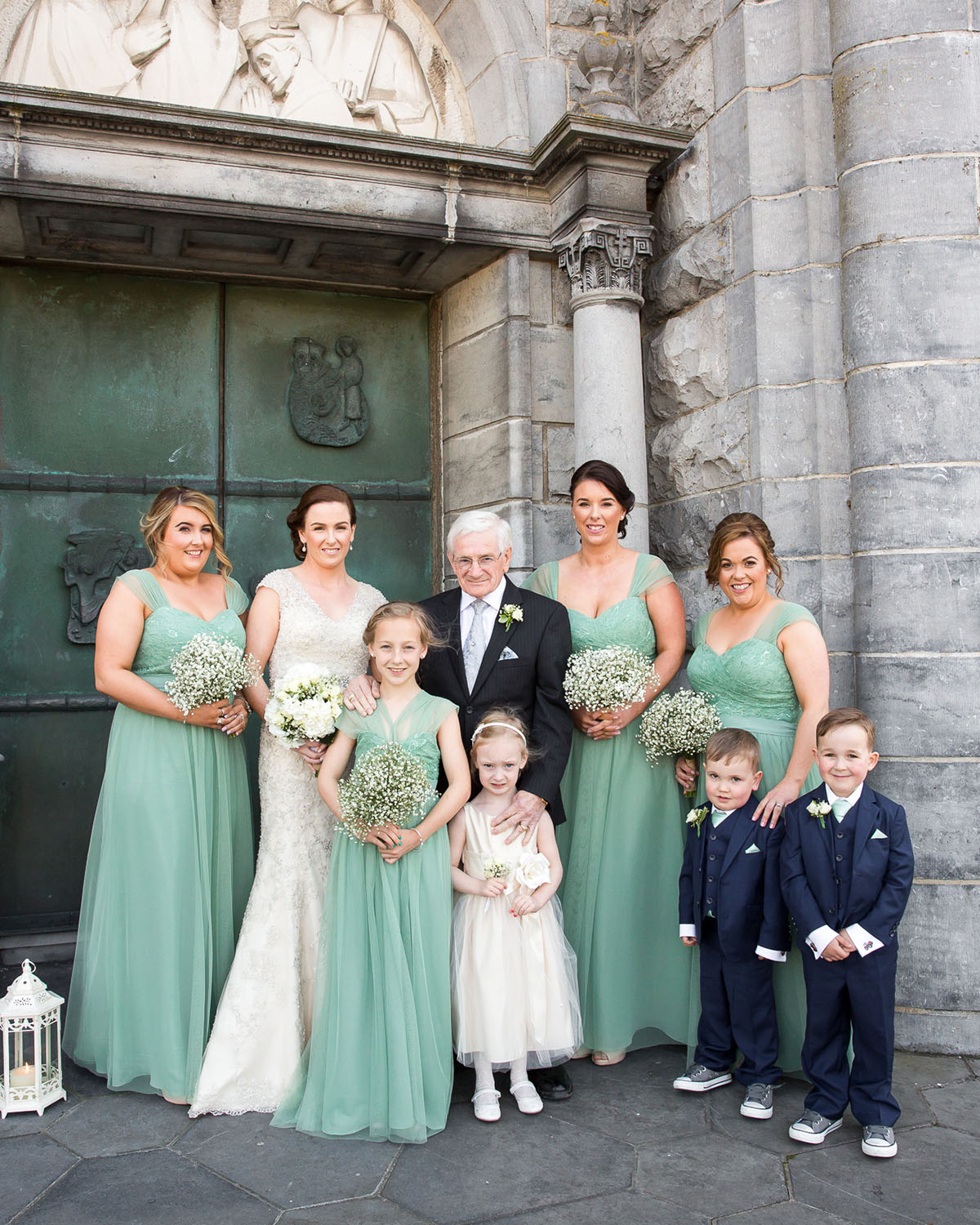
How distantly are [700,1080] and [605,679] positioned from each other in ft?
4.79

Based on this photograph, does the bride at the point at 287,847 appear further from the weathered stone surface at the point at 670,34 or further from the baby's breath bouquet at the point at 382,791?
the weathered stone surface at the point at 670,34

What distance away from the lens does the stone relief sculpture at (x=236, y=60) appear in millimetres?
4805

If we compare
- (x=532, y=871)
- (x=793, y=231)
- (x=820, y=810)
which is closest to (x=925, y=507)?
(x=793, y=231)

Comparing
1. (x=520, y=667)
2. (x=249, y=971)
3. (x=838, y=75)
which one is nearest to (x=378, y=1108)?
(x=249, y=971)

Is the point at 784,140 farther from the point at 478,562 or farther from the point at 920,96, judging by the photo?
the point at 478,562

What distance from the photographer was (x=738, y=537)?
151 inches

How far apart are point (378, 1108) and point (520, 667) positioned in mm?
1544

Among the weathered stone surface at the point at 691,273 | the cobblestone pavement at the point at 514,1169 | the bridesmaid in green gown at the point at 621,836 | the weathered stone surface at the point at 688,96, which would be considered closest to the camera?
the cobblestone pavement at the point at 514,1169

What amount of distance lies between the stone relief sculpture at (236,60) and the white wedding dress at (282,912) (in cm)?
260

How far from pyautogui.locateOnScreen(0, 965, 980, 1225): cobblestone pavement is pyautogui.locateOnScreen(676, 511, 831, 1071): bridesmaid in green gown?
1.91 feet

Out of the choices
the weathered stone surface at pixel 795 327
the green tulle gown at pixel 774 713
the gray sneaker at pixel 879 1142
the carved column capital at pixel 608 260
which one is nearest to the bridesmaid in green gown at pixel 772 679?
the green tulle gown at pixel 774 713

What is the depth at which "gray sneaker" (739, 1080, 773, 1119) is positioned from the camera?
3467mm

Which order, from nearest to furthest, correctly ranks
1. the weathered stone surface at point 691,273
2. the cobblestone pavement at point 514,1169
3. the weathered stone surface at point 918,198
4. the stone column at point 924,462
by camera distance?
the cobblestone pavement at point 514,1169
the stone column at point 924,462
the weathered stone surface at point 918,198
the weathered stone surface at point 691,273

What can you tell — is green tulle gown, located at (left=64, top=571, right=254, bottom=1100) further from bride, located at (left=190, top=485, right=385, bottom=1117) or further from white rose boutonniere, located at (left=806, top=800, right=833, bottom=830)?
white rose boutonniere, located at (left=806, top=800, right=833, bottom=830)
